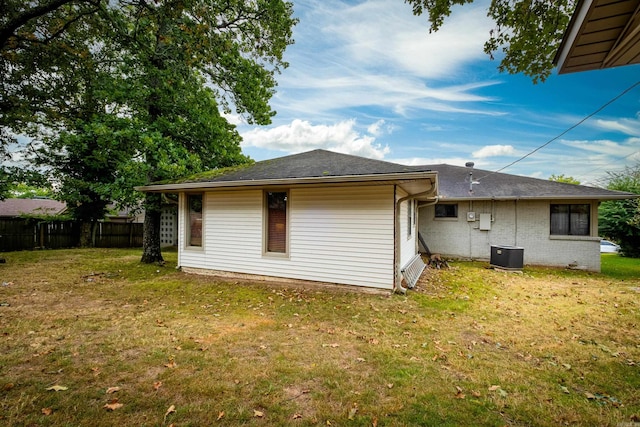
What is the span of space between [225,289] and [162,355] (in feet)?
10.9

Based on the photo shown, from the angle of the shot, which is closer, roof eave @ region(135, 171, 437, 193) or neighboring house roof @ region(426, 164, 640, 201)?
roof eave @ region(135, 171, 437, 193)

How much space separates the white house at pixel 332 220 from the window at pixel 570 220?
3 centimetres

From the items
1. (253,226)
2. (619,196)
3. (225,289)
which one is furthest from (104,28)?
(619,196)

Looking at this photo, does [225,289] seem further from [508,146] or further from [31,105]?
[508,146]

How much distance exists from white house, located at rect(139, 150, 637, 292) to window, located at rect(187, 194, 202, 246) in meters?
0.03

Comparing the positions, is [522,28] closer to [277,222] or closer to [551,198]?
[277,222]

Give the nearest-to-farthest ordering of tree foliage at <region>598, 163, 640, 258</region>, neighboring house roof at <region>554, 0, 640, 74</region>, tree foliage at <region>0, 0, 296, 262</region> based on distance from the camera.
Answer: neighboring house roof at <region>554, 0, 640, 74</region> → tree foliage at <region>0, 0, 296, 262</region> → tree foliage at <region>598, 163, 640, 258</region>

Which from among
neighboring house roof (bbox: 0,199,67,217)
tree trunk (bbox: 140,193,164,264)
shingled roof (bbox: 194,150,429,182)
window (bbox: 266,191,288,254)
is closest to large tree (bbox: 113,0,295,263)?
tree trunk (bbox: 140,193,164,264)

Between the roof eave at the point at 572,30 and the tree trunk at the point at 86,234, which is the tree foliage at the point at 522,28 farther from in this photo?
the tree trunk at the point at 86,234

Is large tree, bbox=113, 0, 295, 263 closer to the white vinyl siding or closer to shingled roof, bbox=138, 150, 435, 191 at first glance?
shingled roof, bbox=138, 150, 435, 191

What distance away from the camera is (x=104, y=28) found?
620 centimetres

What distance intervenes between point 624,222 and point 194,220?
20917mm

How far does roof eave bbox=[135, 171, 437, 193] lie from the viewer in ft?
18.1

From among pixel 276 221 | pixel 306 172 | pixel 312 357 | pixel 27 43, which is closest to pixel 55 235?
pixel 27 43
